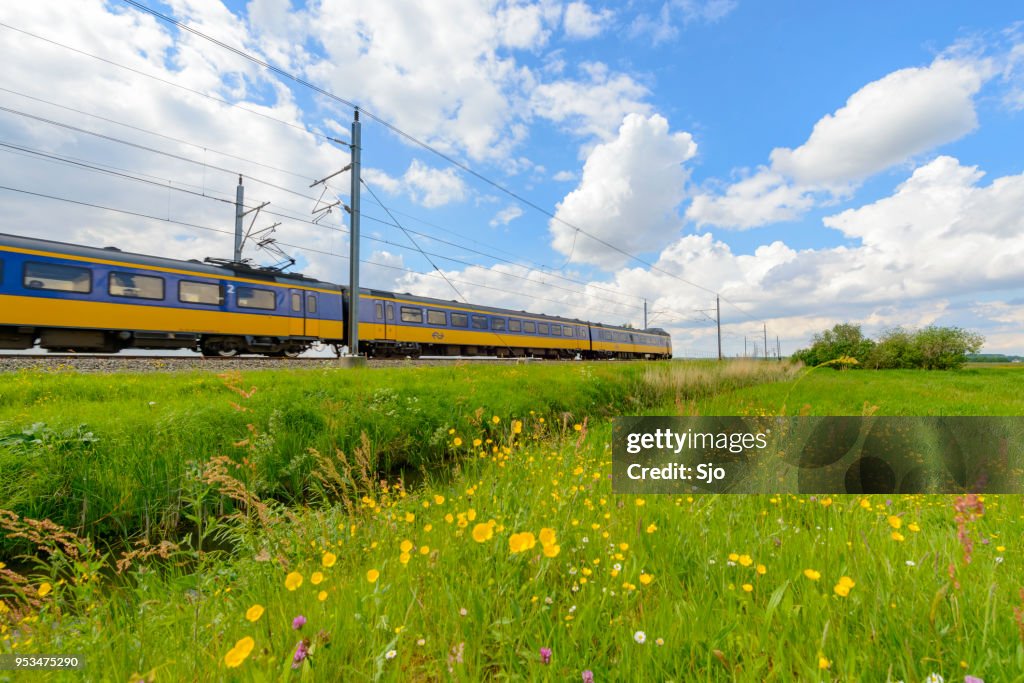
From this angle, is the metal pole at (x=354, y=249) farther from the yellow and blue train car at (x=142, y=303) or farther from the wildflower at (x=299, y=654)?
the wildflower at (x=299, y=654)

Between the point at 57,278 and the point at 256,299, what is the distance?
469cm

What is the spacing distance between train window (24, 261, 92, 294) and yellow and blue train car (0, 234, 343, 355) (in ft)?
0.06

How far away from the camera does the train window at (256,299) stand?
13961 millimetres

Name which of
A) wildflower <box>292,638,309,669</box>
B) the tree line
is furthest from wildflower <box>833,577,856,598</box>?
the tree line

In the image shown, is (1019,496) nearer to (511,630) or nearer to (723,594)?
(723,594)

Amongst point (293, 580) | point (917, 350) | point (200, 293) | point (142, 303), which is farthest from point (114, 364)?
point (917, 350)

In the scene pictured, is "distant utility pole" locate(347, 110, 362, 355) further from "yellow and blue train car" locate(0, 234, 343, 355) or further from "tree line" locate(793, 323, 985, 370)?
"tree line" locate(793, 323, 985, 370)

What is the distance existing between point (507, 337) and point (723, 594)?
2339cm

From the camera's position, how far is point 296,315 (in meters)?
15.6

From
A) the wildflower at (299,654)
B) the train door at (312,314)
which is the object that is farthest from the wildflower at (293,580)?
the train door at (312,314)

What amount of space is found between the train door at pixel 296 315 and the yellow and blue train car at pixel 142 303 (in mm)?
38

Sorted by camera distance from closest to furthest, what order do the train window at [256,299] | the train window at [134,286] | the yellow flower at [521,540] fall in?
1. the yellow flower at [521,540]
2. the train window at [134,286]
3. the train window at [256,299]

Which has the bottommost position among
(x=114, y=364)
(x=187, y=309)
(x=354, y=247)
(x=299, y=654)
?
(x=299, y=654)

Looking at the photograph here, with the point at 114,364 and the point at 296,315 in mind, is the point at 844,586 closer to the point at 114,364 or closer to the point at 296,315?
the point at 114,364
